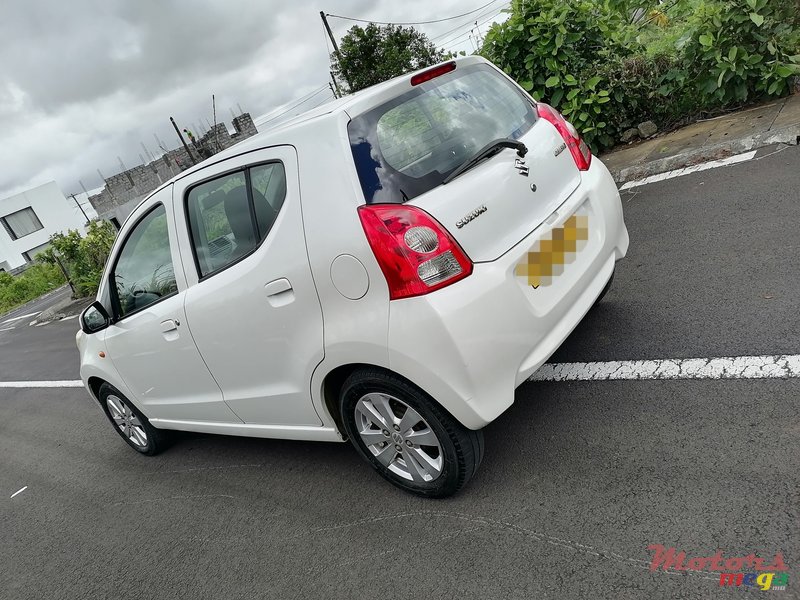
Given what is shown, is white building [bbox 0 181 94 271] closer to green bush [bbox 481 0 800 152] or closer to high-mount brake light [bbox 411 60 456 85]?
green bush [bbox 481 0 800 152]

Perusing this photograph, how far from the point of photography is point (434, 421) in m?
2.52

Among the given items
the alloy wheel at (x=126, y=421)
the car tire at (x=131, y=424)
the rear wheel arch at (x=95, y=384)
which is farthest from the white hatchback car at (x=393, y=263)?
the rear wheel arch at (x=95, y=384)

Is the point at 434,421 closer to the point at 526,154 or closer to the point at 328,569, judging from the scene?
the point at 328,569

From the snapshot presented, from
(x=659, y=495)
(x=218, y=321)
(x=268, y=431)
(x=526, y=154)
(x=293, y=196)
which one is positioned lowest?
(x=659, y=495)

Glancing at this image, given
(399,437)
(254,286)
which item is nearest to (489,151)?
(254,286)

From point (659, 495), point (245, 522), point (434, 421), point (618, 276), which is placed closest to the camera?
point (659, 495)

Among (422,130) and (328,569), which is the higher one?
(422,130)

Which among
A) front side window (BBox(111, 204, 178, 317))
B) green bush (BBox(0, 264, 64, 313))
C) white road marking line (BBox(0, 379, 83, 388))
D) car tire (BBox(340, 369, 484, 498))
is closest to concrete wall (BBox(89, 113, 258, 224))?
green bush (BBox(0, 264, 64, 313))

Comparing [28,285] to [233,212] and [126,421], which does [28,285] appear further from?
[233,212]

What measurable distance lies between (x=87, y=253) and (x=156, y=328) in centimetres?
1472

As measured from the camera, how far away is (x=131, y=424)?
4.55m

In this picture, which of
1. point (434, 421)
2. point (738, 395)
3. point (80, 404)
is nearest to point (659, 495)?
point (738, 395)

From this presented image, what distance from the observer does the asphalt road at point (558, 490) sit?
222 centimetres

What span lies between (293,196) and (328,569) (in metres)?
1.73
